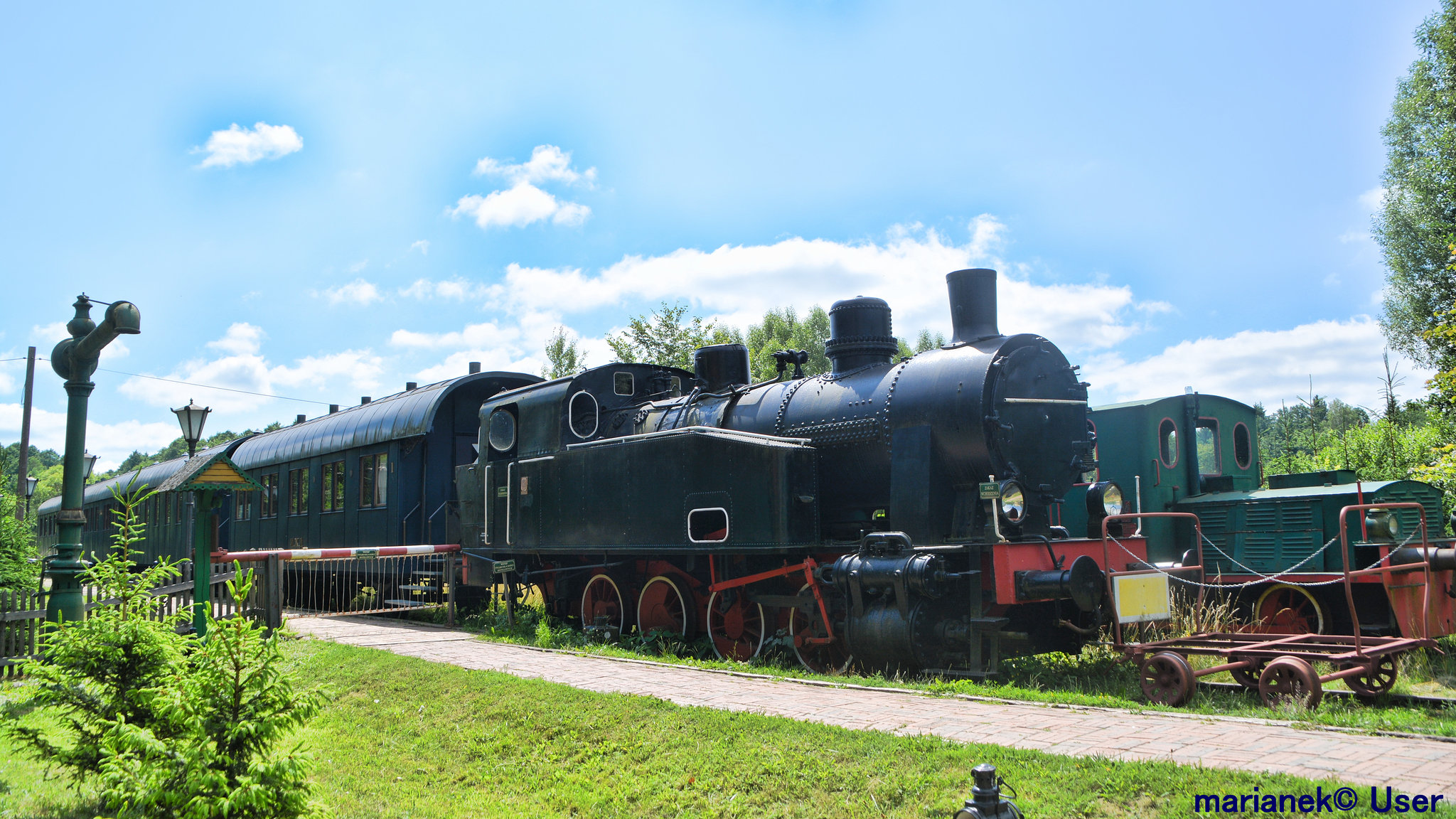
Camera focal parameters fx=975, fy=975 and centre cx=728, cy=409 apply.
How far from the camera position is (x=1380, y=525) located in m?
8.73

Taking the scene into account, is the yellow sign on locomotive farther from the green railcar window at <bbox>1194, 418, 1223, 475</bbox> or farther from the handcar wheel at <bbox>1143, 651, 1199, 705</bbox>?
the green railcar window at <bbox>1194, 418, 1223, 475</bbox>

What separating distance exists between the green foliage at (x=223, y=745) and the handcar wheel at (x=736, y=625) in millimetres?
5786

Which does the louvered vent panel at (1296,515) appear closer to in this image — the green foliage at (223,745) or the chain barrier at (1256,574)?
the chain barrier at (1256,574)

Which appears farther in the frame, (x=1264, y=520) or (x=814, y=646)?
(x=1264, y=520)

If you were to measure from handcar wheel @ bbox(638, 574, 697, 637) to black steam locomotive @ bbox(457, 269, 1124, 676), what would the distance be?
24 mm

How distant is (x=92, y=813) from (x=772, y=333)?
33.7m

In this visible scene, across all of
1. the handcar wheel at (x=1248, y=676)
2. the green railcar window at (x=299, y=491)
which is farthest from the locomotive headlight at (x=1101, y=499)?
the green railcar window at (x=299, y=491)

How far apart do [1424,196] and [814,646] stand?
20.0 meters

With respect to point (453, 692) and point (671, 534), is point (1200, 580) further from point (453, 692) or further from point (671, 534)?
point (453, 692)

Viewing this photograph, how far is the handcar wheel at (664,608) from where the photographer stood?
9836mm

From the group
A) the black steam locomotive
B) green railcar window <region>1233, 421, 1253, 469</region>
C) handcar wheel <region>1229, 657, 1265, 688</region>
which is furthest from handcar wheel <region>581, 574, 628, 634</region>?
green railcar window <region>1233, 421, 1253, 469</region>

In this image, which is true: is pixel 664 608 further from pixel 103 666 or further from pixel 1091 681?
pixel 103 666

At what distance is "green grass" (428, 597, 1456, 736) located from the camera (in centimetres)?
562

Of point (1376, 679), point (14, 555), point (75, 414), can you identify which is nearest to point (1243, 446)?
point (1376, 679)
